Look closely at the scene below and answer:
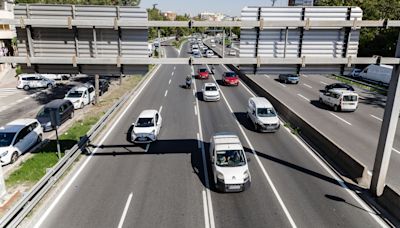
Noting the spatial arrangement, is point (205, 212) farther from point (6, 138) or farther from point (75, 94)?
point (75, 94)

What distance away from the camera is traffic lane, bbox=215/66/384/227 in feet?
41.0

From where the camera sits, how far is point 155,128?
20938 millimetres

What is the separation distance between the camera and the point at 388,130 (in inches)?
→ 526

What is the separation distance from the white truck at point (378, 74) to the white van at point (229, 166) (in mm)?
33177

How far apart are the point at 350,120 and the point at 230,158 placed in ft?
53.3

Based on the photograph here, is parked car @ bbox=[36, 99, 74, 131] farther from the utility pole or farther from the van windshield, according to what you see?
the van windshield

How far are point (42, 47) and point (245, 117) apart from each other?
1772cm

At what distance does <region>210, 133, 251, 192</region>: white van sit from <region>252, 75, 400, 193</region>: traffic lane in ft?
25.1

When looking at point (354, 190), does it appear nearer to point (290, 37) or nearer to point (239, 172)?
point (239, 172)

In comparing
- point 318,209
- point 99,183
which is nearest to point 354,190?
point 318,209

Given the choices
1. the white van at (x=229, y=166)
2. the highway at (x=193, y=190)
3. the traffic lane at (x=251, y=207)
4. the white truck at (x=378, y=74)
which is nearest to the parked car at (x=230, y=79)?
the highway at (x=193, y=190)

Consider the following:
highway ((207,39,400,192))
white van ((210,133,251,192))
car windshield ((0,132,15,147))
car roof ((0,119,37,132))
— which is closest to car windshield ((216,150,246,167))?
white van ((210,133,251,192))

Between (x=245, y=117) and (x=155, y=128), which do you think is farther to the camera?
(x=245, y=117)

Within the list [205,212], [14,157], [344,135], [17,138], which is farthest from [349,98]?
[14,157]
